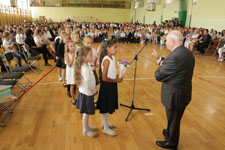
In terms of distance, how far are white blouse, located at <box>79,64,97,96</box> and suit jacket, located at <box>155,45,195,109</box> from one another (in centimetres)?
91

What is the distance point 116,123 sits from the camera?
10.2 feet

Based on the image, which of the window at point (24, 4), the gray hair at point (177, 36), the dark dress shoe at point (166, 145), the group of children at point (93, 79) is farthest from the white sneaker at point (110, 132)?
the window at point (24, 4)

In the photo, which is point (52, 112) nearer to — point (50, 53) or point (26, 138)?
point (26, 138)

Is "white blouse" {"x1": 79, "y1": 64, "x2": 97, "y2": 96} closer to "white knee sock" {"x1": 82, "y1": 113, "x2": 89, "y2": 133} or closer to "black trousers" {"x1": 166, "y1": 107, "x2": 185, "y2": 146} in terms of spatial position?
"white knee sock" {"x1": 82, "y1": 113, "x2": 89, "y2": 133}

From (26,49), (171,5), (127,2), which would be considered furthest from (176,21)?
(127,2)

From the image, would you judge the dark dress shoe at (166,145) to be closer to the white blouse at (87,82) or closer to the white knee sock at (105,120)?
the white knee sock at (105,120)

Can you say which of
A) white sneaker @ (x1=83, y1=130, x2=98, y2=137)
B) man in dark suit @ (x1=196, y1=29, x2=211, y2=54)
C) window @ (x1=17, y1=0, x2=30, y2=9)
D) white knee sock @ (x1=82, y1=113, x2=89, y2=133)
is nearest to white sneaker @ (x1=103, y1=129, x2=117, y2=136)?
white sneaker @ (x1=83, y1=130, x2=98, y2=137)

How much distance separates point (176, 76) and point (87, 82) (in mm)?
1147

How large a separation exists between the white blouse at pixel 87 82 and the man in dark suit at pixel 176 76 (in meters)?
0.91

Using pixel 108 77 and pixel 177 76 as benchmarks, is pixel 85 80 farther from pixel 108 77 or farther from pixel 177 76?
pixel 177 76

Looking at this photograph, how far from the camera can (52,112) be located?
11.3 feet

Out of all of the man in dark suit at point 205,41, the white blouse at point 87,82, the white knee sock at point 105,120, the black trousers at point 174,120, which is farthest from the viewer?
the man in dark suit at point 205,41

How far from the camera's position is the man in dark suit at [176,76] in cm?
197

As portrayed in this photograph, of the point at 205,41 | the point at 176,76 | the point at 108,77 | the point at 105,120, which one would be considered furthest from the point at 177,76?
the point at 205,41
